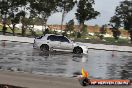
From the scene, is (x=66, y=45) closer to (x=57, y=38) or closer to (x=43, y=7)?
(x=57, y=38)

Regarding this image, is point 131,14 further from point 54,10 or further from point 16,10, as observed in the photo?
point 16,10

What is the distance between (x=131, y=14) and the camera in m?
91.2

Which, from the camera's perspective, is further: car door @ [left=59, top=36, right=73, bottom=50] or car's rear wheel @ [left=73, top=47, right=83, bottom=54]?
car door @ [left=59, top=36, right=73, bottom=50]

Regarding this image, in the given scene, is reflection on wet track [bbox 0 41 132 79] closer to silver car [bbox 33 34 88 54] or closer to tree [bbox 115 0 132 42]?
silver car [bbox 33 34 88 54]

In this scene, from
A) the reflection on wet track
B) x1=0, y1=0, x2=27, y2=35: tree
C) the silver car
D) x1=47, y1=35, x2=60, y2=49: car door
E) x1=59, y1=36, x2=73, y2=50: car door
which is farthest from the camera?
x1=0, y1=0, x2=27, y2=35: tree

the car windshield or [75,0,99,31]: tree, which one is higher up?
[75,0,99,31]: tree

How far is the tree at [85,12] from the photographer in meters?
81.4

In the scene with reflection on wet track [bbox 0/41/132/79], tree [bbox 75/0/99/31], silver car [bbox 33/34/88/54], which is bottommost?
reflection on wet track [bbox 0/41/132/79]

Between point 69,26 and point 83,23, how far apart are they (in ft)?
185

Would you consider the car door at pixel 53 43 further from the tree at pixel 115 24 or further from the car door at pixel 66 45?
the tree at pixel 115 24

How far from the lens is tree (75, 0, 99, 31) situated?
267 feet

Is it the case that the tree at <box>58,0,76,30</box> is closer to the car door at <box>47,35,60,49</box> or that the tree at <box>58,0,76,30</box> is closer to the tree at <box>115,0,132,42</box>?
the tree at <box>115,0,132,42</box>

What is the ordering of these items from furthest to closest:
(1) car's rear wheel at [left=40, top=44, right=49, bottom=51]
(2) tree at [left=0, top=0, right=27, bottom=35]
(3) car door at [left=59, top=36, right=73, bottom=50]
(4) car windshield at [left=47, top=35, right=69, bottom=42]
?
(2) tree at [left=0, top=0, right=27, bottom=35]
(4) car windshield at [left=47, top=35, right=69, bottom=42]
(3) car door at [left=59, top=36, right=73, bottom=50]
(1) car's rear wheel at [left=40, top=44, right=49, bottom=51]

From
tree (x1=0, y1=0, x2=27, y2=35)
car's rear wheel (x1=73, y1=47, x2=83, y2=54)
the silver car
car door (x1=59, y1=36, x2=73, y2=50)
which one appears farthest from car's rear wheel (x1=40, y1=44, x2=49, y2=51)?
tree (x1=0, y1=0, x2=27, y2=35)
